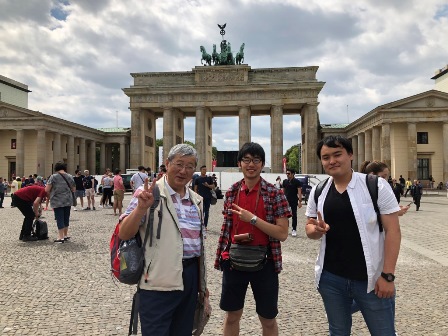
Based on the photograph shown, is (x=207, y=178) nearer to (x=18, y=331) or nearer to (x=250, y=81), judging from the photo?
(x=18, y=331)

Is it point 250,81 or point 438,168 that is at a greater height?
point 250,81

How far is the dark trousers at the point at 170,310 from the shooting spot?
265 centimetres

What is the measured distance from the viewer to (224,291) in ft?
11.2

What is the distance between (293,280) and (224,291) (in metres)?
3.23

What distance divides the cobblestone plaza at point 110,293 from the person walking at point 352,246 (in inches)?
61.0

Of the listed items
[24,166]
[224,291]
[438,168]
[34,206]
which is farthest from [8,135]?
[224,291]

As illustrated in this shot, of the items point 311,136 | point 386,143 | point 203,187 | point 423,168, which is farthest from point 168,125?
point 203,187

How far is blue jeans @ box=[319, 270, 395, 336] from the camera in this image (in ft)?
8.82

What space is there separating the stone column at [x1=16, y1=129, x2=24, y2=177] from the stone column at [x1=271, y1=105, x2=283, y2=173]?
31617 millimetres

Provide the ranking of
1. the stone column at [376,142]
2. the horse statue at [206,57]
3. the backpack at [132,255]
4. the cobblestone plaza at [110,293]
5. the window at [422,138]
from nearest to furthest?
1. the backpack at [132,255]
2. the cobblestone plaza at [110,293]
3. the window at [422,138]
4. the stone column at [376,142]
5. the horse statue at [206,57]

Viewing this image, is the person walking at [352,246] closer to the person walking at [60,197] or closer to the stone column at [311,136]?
the person walking at [60,197]

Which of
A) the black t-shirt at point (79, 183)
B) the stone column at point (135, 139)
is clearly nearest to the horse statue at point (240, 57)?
the stone column at point (135, 139)

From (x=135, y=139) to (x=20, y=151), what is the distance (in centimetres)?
1425

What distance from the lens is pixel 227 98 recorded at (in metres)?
53.0
